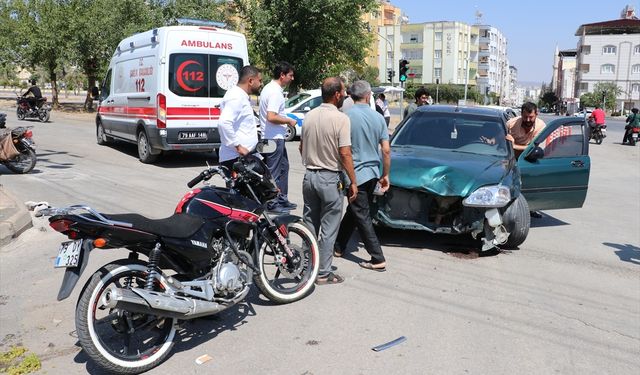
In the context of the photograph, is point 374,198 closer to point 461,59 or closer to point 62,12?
point 62,12

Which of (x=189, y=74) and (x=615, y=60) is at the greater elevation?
(x=615, y=60)

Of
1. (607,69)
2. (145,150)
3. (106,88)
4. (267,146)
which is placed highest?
(607,69)

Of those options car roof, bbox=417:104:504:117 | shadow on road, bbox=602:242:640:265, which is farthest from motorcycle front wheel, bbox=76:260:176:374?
shadow on road, bbox=602:242:640:265

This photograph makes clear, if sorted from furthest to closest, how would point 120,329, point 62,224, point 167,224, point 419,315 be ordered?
point 419,315
point 167,224
point 120,329
point 62,224

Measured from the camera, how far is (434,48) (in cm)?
10956

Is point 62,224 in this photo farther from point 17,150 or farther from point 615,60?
point 615,60

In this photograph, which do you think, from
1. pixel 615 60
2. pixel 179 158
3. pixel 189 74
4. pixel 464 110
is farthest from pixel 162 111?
pixel 615 60

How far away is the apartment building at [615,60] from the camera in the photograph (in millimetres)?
103812

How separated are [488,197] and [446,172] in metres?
0.54

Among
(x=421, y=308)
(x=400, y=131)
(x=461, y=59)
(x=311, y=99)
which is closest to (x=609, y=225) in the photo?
(x=400, y=131)

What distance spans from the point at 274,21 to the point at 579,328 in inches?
889

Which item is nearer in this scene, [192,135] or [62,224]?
[62,224]

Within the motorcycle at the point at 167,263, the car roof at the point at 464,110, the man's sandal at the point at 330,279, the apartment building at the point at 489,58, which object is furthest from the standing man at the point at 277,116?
the apartment building at the point at 489,58

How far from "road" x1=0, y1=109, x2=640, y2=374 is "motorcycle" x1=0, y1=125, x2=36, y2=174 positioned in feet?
11.1
